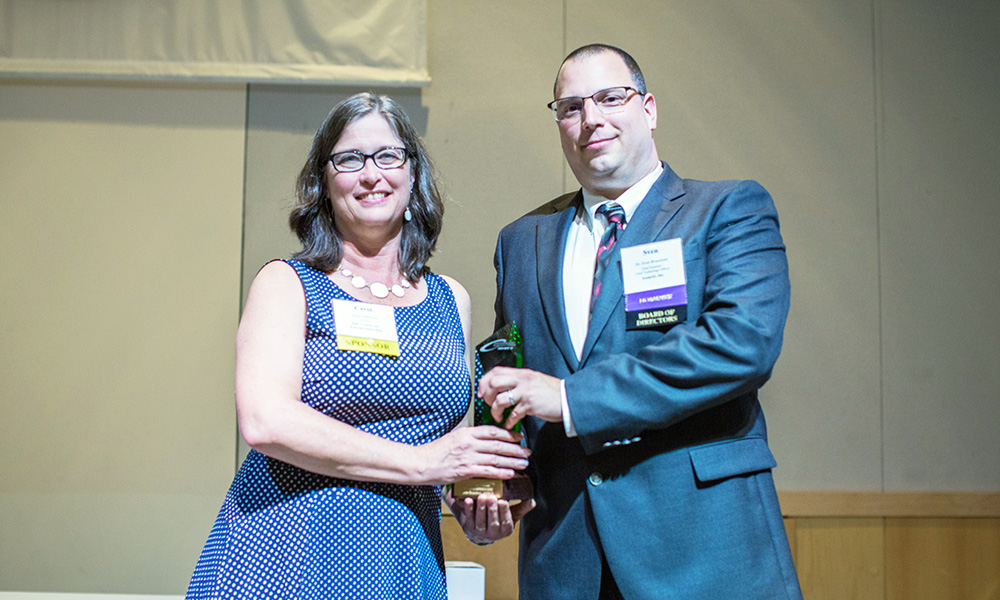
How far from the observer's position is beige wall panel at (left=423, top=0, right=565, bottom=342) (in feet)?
11.9

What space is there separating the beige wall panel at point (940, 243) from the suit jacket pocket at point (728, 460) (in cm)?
243

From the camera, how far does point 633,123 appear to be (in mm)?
1843

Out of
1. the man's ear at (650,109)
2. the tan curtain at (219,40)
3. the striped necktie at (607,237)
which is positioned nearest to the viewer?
the striped necktie at (607,237)

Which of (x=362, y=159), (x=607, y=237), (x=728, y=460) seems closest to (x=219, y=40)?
(x=362, y=159)

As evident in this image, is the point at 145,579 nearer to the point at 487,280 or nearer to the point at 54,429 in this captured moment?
the point at 54,429

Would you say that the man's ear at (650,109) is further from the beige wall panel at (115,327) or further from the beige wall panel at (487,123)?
the beige wall panel at (115,327)

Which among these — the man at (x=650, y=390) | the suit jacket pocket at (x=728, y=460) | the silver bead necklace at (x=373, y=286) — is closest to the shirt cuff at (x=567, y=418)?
the man at (x=650, y=390)

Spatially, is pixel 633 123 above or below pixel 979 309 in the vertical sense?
above

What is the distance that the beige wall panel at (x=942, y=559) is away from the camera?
3508 millimetres

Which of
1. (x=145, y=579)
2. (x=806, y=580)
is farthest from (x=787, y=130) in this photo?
(x=145, y=579)

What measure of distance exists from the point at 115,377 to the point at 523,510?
104 inches

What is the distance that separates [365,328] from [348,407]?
6.7 inches

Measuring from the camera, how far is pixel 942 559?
3533 mm

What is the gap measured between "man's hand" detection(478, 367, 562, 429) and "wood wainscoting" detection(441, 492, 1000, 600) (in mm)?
2106
